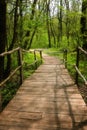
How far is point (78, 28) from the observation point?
16797 mm

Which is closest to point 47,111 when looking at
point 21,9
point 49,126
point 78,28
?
point 49,126

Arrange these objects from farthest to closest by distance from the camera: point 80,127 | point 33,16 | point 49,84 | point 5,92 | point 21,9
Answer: point 33,16 → point 21,9 → point 5,92 → point 49,84 → point 80,127

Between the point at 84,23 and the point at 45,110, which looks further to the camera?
the point at 84,23

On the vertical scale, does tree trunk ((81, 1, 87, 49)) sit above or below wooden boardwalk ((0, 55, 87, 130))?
above

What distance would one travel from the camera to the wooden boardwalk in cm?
448

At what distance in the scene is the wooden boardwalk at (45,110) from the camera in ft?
14.7

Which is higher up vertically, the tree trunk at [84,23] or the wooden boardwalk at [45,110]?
the tree trunk at [84,23]

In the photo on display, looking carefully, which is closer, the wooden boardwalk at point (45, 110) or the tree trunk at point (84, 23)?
the wooden boardwalk at point (45, 110)

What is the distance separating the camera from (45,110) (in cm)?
532

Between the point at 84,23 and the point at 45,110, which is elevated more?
the point at 84,23

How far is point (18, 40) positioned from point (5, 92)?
14.5 ft

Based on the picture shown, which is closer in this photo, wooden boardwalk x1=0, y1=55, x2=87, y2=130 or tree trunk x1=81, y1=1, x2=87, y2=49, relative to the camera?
wooden boardwalk x1=0, y1=55, x2=87, y2=130

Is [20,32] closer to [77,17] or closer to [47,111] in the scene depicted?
[77,17]

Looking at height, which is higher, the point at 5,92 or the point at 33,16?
the point at 33,16
